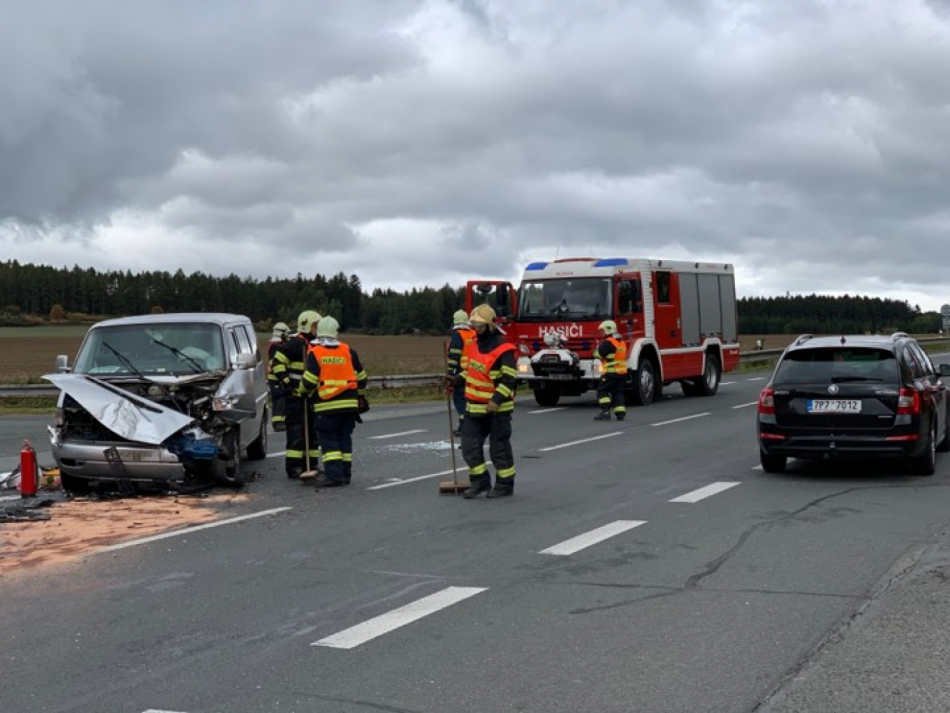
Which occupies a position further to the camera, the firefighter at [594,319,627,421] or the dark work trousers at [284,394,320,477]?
the firefighter at [594,319,627,421]

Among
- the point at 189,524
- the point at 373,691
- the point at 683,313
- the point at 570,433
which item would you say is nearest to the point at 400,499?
the point at 189,524

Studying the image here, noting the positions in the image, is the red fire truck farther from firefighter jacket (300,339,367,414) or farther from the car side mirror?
the car side mirror

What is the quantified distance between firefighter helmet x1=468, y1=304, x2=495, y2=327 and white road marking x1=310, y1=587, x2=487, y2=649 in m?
4.41

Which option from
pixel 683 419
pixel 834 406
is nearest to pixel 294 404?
pixel 834 406

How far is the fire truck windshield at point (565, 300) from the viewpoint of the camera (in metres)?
23.5

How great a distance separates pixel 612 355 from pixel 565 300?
11.6 feet

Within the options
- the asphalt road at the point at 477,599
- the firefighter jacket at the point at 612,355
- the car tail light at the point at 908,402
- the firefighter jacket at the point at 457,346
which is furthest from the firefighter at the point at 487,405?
the firefighter jacket at the point at 612,355

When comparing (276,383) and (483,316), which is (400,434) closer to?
(276,383)

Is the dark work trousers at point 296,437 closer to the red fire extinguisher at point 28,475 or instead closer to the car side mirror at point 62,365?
the car side mirror at point 62,365

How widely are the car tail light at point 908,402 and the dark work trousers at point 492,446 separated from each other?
406cm

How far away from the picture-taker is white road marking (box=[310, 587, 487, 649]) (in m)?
6.02

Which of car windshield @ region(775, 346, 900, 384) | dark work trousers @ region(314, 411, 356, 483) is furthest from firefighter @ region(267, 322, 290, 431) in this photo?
car windshield @ region(775, 346, 900, 384)

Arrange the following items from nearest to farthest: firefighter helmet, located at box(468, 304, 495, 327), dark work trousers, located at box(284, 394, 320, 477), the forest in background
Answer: firefighter helmet, located at box(468, 304, 495, 327), dark work trousers, located at box(284, 394, 320, 477), the forest in background

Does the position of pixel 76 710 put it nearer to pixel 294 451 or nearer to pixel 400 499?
pixel 400 499
